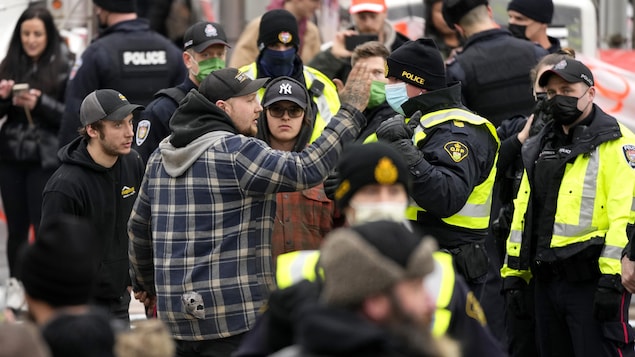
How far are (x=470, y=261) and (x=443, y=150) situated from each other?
58cm

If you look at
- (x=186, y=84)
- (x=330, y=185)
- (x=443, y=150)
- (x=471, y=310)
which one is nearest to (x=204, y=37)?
(x=186, y=84)

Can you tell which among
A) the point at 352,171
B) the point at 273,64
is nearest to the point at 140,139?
the point at 273,64

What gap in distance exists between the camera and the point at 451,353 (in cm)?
390

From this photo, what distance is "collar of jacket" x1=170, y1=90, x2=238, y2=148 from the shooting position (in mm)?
6715

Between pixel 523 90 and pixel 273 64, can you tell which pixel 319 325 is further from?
pixel 523 90

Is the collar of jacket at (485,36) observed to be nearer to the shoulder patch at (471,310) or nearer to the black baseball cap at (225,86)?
the black baseball cap at (225,86)

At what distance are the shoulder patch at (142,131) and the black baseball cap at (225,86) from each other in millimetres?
1733

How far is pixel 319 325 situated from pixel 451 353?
1.19ft

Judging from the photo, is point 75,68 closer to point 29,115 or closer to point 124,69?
point 29,115

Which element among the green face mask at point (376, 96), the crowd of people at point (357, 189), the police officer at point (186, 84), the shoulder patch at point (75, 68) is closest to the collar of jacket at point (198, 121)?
the crowd of people at point (357, 189)

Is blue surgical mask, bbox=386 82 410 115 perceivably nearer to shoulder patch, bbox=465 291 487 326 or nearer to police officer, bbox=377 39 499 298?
police officer, bbox=377 39 499 298

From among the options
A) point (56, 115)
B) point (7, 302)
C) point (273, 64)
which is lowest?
point (7, 302)

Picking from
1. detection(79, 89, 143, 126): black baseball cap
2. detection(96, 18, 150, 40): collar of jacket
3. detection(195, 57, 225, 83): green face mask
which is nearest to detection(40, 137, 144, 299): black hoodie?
detection(79, 89, 143, 126): black baseball cap

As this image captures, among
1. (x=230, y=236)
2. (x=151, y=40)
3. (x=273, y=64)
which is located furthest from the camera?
(x=151, y=40)
